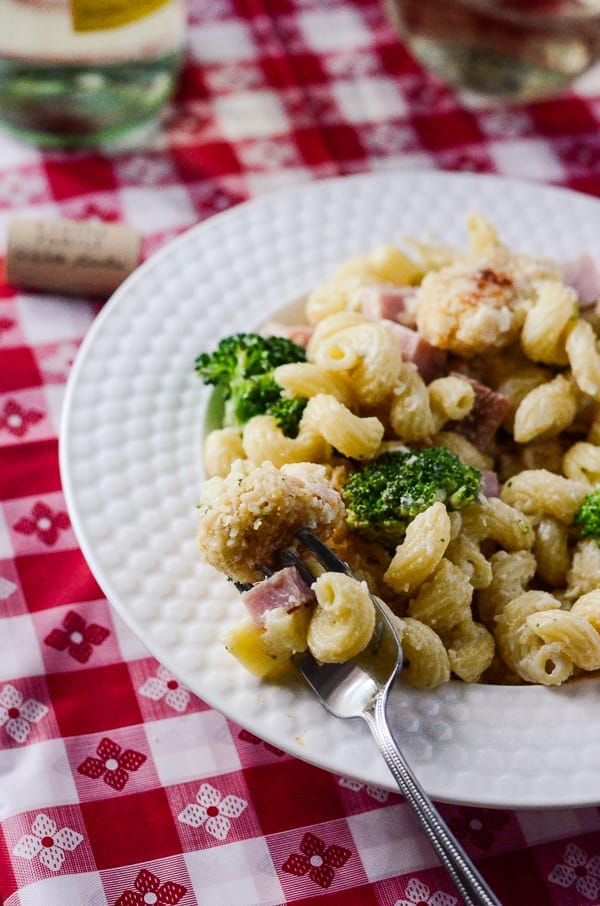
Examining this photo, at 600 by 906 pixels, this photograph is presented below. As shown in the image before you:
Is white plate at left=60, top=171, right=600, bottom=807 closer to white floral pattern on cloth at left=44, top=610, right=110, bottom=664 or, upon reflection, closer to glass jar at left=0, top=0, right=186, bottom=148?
white floral pattern on cloth at left=44, top=610, right=110, bottom=664

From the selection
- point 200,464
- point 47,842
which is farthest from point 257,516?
point 47,842

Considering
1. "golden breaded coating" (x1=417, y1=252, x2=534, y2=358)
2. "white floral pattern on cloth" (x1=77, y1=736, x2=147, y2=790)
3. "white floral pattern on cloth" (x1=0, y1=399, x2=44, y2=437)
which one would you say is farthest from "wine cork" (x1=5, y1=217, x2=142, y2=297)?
"white floral pattern on cloth" (x1=77, y1=736, x2=147, y2=790)

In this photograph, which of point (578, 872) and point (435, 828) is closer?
point (435, 828)

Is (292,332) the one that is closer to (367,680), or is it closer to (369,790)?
(367,680)

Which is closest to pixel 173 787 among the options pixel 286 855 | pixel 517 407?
pixel 286 855

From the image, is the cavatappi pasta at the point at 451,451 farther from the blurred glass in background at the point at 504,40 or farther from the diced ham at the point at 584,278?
the blurred glass in background at the point at 504,40

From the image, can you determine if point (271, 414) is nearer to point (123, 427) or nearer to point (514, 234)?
point (123, 427)

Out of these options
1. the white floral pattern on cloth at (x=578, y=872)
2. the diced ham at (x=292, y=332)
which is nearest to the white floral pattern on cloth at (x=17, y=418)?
the diced ham at (x=292, y=332)
